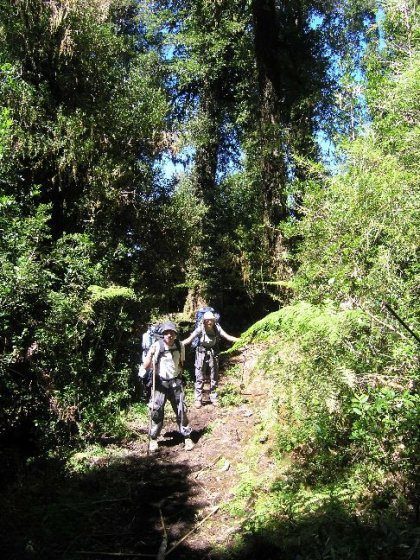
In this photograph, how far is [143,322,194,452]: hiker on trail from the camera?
7406 mm

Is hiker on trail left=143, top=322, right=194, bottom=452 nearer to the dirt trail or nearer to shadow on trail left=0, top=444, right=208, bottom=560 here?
the dirt trail

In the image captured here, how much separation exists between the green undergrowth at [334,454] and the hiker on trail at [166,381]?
1.86 meters

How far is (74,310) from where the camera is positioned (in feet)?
27.3

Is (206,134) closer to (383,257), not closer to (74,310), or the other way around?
(74,310)

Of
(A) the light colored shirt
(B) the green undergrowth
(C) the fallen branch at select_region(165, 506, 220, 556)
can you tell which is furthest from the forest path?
(A) the light colored shirt

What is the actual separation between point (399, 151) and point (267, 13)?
7825mm

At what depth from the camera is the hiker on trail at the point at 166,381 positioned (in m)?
7.41

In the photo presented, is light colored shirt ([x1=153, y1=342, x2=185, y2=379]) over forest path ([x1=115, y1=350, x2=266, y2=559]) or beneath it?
over

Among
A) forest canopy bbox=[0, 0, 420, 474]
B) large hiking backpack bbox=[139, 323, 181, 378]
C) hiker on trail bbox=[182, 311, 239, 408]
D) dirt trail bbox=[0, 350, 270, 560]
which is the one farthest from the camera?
hiker on trail bbox=[182, 311, 239, 408]

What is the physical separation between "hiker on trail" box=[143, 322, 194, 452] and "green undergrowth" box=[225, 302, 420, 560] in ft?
6.09

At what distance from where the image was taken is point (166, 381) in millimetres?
7426

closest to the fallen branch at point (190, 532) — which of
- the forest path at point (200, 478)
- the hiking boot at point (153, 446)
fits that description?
the forest path at point (200, 478)

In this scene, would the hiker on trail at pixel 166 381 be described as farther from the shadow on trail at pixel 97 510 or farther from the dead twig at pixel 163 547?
the dead twig at pixel 163 547

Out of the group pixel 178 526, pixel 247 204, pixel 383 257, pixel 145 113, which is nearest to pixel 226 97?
pixel 247 204
